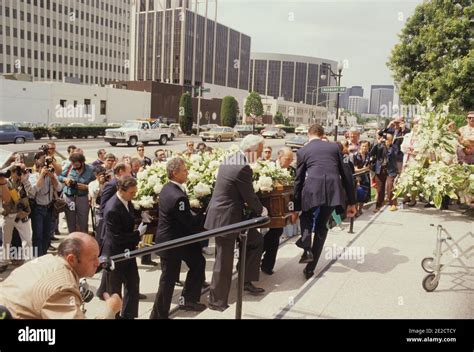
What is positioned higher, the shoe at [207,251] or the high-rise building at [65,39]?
A: the high-rise building at [65,39]

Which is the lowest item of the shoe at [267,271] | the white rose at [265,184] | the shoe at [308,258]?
the shoe at [267,271]

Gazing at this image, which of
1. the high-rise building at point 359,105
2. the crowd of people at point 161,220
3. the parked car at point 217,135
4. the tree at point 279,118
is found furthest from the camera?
the high-rise building at point 359,105

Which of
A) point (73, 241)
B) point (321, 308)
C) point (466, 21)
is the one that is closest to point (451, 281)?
point (321, 308)

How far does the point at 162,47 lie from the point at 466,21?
327ft

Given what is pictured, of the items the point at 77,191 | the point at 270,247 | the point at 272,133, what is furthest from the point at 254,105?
the point at 270,247

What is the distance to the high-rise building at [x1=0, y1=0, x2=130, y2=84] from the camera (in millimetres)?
93750

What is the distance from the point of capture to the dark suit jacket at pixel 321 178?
5469 millimetres

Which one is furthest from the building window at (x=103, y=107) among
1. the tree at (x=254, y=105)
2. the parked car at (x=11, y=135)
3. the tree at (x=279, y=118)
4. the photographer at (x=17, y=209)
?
the photographer at (x=17, y=209)

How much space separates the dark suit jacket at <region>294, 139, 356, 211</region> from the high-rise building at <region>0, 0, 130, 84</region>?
303 feet

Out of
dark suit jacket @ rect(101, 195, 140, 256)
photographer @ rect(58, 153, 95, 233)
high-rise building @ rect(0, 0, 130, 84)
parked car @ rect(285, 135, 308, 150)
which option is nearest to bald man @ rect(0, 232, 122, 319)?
dark suit jacket @ rect(101, 195, 140, 256)

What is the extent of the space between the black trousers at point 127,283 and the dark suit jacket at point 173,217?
38cm

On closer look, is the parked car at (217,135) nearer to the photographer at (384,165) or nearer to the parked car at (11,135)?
the parked car at (11,135)
